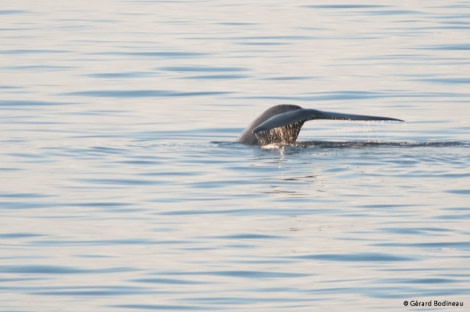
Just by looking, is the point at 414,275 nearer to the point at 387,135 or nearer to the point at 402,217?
the point at 402,217

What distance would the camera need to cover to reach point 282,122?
1578 cm

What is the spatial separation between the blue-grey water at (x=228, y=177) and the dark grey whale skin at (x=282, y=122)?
249 millimetres

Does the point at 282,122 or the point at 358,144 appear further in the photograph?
the point at 358,144

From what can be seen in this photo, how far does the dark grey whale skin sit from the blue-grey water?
0.25 meters

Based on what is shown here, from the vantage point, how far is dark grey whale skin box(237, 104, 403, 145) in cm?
1578

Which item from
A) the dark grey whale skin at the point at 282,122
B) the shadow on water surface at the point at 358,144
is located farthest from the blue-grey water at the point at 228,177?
the dark grey whale skin at the point at 282,122

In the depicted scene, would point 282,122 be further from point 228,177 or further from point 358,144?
point 358,144

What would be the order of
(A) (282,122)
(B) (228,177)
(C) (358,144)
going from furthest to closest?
(C) (358,144), (A) (282,122), (B) (228,177)

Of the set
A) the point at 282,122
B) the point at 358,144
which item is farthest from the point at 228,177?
the point at 358,144

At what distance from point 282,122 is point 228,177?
41.2 inches

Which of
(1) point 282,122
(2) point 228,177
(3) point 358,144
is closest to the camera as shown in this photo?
(2) point 228,177

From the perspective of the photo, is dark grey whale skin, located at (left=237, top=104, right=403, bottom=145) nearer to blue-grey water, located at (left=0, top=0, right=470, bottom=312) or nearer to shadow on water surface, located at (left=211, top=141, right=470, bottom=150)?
shadow on water surface, located at (left=211, top=141, right=470, bottom=150)

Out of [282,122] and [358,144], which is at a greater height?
[282,122]

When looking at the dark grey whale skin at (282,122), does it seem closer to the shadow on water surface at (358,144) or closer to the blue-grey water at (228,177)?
the shadow on water surface at (358,144)
